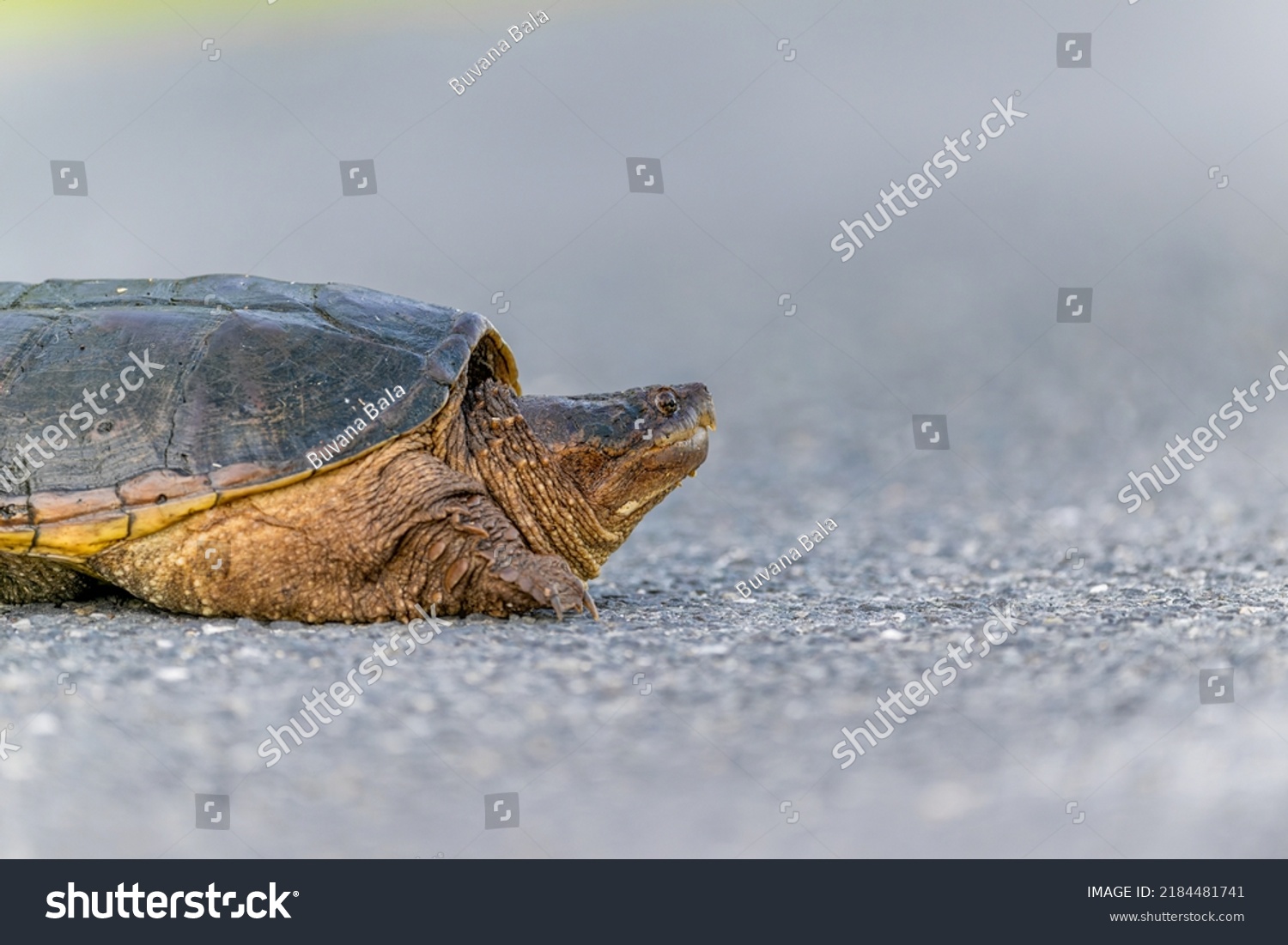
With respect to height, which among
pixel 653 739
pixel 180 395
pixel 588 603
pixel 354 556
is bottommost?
pixel 653 739

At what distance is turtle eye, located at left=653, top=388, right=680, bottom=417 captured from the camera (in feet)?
20.4

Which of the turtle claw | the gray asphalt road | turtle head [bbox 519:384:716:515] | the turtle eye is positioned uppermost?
the turtle eye

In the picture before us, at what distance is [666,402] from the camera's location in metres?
6.22

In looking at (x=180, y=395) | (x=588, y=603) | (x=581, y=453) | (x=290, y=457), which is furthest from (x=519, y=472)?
(x=180, y=395)

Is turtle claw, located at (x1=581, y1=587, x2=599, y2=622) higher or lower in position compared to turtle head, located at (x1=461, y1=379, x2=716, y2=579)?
lower

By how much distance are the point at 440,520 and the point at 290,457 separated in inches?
27.9

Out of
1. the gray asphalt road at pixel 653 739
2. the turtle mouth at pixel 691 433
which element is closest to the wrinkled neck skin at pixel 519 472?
the turtle mouth at pixel 691 433

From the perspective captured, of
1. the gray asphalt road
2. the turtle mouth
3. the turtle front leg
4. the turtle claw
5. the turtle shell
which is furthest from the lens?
the turtle mouth

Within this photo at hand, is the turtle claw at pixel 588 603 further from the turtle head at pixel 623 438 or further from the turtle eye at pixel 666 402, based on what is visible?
the turtle eye at pixel 666 402

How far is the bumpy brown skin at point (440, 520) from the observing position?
568cm

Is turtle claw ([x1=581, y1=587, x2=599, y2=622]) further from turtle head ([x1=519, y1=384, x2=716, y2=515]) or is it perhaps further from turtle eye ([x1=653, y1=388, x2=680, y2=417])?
turtle eye ([x1=653, y1=388, x2=680, y2=417])

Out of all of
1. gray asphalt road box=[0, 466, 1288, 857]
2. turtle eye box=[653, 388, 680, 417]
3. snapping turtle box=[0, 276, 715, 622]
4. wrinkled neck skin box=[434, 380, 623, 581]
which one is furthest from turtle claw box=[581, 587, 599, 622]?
turtle eye box=[653, 388, 680, 417]

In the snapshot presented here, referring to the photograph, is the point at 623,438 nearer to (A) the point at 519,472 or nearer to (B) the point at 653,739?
(A) the point at 519,472

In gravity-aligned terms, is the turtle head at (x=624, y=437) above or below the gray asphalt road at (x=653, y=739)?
above
